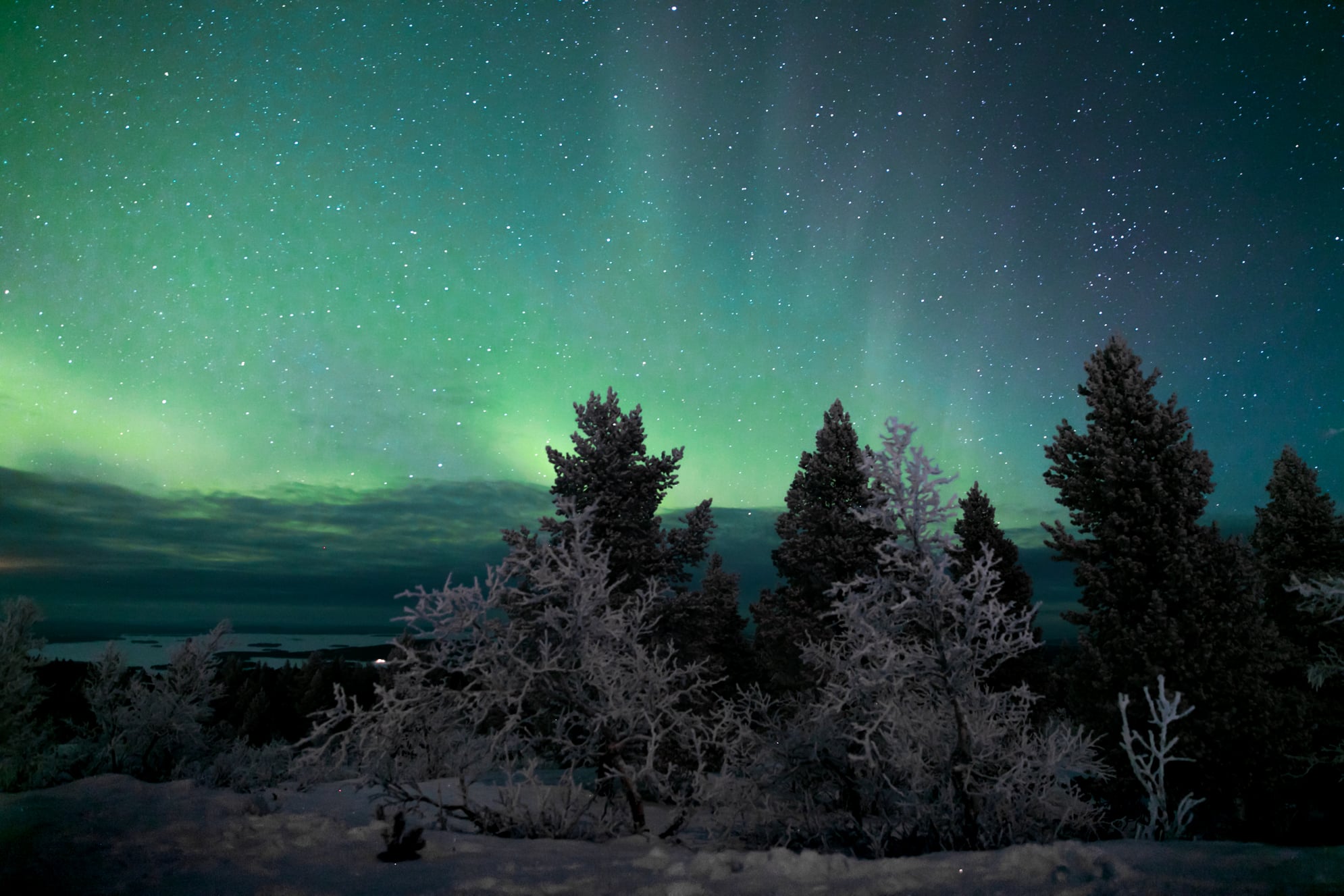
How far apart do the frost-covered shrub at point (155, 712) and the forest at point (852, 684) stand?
3.2 inches

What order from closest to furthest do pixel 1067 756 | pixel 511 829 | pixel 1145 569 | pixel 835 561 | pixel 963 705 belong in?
pixel 963 705
pixel 1067 756
pixel 511 829
pixel 1145 569
pixel 835 561

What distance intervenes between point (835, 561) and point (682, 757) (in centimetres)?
722

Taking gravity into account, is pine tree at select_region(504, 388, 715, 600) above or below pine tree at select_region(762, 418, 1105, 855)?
above

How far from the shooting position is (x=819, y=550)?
1923cm

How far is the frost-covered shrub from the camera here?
15234 millimetres

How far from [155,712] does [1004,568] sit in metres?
25.4

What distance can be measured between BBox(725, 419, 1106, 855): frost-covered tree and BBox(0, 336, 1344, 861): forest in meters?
0.05

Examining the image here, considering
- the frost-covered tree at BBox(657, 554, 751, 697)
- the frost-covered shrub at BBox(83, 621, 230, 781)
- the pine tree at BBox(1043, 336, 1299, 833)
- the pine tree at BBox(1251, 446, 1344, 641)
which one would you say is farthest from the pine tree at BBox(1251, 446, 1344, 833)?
the frost-covered shrub at BBox(83, 621, 230, 781)

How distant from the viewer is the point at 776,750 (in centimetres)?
845

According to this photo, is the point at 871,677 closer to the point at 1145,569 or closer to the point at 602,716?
the point at 602,716

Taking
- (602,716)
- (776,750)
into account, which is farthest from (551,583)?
(776,750)

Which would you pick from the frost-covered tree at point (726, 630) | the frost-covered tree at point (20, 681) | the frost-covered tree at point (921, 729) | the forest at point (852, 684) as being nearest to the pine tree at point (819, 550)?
the forest at point (852, 684)

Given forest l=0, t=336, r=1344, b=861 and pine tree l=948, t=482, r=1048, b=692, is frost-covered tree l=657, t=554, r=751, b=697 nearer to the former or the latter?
forest l=0, t=336, r=1344, b=861

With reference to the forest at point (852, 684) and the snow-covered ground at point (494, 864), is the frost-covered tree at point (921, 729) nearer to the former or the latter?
the forest at point (852, 684)
